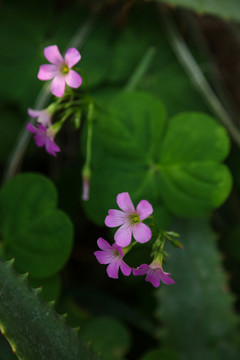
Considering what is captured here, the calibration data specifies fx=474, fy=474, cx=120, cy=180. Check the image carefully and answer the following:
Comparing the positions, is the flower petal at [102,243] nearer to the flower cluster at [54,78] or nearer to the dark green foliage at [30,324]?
the dark green foliage at [30,324]

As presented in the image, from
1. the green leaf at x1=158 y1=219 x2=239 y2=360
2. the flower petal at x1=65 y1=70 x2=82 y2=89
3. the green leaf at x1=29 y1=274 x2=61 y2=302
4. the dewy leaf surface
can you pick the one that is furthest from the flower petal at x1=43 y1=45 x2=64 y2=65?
the green leaf at x1=158 y1=219 x2=239 y2=360

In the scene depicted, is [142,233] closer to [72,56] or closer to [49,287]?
[72,56]

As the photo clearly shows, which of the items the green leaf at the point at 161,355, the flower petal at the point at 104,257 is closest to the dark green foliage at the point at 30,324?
the flower petal at the point at 104,257

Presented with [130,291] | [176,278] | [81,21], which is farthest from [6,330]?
[81,21]

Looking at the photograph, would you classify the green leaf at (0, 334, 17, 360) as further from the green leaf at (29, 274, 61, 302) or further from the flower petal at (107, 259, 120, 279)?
the flower petal at (107, 259, 120, 279)

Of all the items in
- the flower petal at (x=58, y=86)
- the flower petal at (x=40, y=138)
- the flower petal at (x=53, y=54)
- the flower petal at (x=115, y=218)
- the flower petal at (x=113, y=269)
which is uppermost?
the flower petal at (x=53, y=54)
